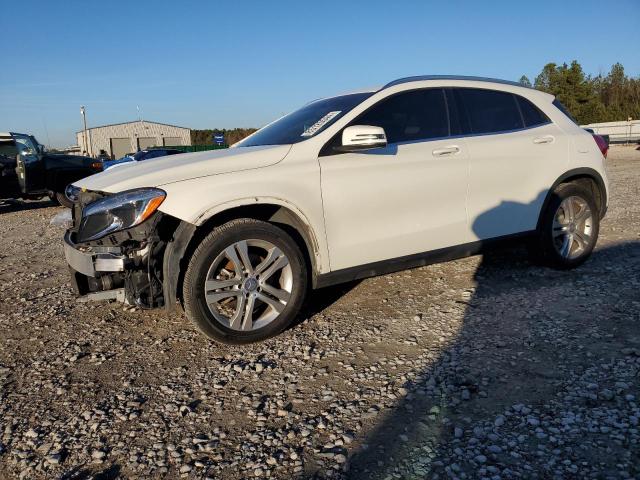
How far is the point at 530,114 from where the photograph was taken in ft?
15.4

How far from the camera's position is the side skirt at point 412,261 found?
3.69 meters

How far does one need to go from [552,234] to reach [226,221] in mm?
3099

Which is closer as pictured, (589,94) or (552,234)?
(552,234)

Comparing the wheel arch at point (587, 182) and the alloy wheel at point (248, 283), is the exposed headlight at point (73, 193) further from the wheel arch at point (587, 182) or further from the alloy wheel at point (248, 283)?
the wheel arch at point (587, 182)

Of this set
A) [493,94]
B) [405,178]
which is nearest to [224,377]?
[405,178]

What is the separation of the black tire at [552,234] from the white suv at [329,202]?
0.02 m

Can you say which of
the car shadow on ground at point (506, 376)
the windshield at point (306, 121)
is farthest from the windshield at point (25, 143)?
the car shadow on ground at point (506, 376)

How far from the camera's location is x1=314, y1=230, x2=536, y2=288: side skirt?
369 cm

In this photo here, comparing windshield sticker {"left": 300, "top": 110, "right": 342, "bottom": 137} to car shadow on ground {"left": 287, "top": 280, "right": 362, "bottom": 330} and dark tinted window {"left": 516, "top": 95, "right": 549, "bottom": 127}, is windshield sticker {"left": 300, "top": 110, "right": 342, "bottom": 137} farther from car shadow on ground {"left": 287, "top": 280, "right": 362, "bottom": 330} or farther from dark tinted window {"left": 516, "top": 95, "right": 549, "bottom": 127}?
dark tinted window {"left": 516, "top": 95, "right": 549, "bottom": 127}

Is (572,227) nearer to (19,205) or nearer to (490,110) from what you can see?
(490,110)

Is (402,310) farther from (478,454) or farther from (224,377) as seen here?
(478,454)

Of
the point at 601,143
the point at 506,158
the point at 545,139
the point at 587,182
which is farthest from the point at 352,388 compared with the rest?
the point at 601,143

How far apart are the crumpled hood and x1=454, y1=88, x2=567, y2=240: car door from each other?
5.61ft

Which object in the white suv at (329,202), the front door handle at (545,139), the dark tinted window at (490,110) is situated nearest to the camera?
the white suv at (329,202)
